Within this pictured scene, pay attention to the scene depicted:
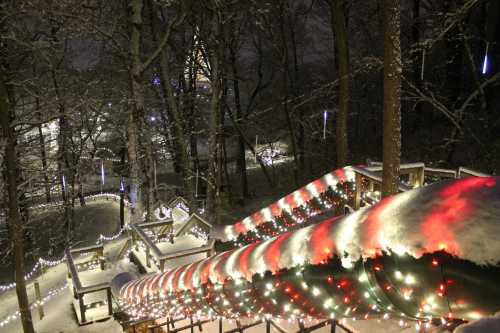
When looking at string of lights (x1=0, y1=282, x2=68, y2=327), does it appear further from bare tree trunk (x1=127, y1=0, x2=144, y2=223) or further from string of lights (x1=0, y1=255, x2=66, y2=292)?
bare tree trunk (x1=127, y1=0, x2=144, y2=223)

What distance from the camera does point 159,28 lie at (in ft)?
56.0

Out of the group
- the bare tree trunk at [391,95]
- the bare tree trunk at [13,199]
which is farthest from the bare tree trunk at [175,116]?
the bare tree trunk at [391,95]

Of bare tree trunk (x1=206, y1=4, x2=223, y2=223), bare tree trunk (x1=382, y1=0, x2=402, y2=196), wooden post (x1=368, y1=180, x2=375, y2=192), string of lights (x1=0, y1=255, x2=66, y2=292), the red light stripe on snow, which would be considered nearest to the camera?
the red light stripe on snow

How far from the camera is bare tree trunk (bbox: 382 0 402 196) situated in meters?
7.08

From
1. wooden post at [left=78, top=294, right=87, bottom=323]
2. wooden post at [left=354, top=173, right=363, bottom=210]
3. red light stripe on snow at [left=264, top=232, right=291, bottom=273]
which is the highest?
red light stripe on snow at [left=264, top=232, right=291, bottom=273]

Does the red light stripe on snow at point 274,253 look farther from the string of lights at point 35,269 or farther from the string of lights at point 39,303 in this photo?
→ the string of lights at point 35,269

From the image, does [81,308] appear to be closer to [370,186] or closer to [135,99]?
[135,99]

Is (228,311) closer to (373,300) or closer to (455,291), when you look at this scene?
(373,300)

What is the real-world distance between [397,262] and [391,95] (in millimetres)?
6030

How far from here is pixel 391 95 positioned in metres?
7.48

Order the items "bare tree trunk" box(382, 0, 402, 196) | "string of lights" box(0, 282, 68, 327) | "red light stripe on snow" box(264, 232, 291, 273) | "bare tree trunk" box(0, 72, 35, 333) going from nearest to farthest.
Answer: "red light stripe on snow" box(264, 232, 291, 273)
"bare tree trunk" box(382, 0, 402, 196)
"bare tree trunk" box(0, 72, 35, 333)
"string of lights" box(0, 282, 68, 327)

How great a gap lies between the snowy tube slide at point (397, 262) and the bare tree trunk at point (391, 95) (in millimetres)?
4468

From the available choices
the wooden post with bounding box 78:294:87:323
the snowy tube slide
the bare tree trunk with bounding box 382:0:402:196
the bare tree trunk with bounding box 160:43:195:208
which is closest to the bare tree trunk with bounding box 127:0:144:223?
the bare tree trunk with bounding box 160:43:195:208

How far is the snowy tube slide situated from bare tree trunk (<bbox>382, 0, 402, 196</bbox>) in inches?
176
